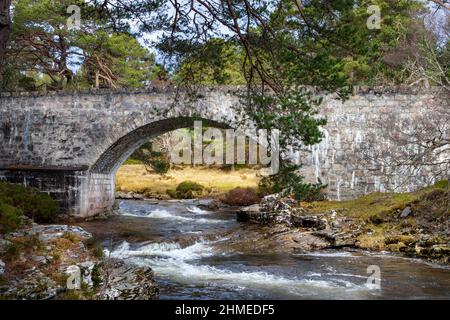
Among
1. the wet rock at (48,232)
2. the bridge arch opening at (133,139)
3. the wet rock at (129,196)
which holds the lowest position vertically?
the wet rock at (129,196)

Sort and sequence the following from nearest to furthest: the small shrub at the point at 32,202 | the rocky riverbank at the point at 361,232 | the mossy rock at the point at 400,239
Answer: the rocky riverbank at the point at 361,232
the mossy rock at the point at 400,239
the small shrub at the point at 32,202

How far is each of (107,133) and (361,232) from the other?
32.0 feet

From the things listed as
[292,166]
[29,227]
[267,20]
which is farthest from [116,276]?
[267,20]

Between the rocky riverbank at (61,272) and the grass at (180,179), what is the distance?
19285 mm

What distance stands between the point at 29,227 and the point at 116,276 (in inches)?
98.6

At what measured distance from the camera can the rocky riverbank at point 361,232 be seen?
10992 mm

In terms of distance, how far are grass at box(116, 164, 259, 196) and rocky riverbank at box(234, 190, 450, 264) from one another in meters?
13.3

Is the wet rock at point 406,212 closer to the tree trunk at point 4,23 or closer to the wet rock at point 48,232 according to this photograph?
the wet rock at point 48,232

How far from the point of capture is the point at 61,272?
6.28 meters

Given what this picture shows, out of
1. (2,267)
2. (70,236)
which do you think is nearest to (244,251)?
(70,236)

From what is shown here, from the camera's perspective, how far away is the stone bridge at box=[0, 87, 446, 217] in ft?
51.4

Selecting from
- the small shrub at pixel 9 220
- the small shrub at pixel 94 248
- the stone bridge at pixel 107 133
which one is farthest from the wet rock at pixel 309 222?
the small shrub at pixel 9 220

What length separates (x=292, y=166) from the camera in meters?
7.03
